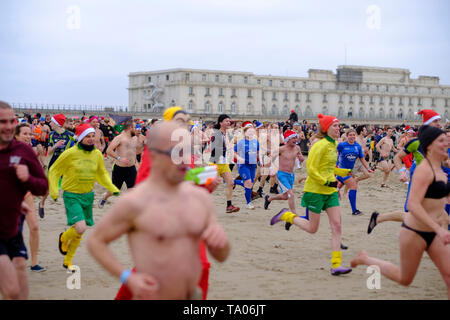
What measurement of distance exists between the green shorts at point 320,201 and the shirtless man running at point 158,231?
13.5ft

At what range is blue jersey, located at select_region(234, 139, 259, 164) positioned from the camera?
1202 cm

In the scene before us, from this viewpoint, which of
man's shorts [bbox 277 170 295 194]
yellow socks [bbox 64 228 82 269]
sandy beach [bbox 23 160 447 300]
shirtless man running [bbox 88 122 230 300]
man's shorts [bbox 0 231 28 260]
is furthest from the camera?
man's shorts [bbox 277 170 295 194]

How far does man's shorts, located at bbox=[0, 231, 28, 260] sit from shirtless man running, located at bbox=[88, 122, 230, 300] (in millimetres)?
1557

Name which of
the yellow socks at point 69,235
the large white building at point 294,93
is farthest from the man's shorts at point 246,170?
the large white building at point 294,93

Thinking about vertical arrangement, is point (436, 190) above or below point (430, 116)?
below

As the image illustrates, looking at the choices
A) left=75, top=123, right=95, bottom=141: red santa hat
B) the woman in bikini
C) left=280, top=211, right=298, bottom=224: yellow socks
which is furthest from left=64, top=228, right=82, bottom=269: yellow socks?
the woman in bikini

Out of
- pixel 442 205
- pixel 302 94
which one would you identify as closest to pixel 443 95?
pixel 302 94

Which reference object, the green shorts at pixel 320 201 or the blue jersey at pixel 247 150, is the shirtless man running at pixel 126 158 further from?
the green shorts at pixel 320 201

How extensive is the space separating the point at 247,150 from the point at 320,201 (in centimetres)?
518

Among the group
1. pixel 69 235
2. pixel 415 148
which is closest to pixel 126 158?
pixel 69 235

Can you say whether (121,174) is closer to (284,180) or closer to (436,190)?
(284,180)

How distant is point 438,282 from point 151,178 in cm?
481

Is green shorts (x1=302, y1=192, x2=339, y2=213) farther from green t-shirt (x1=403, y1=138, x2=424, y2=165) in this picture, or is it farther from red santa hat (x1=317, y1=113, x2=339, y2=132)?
green t-shirt (x1=403, y1=138, x2=424, y2=165)

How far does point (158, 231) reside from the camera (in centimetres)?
301
